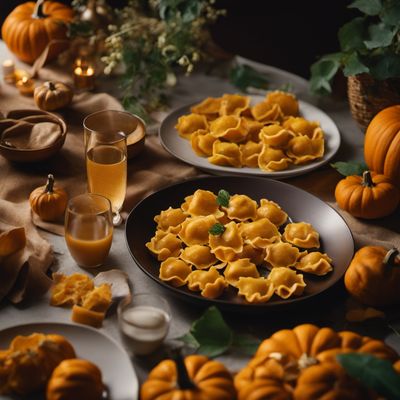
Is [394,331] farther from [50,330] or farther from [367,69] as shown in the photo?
[367,69]

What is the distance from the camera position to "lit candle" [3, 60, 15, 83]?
115 inches

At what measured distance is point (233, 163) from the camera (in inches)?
93.6

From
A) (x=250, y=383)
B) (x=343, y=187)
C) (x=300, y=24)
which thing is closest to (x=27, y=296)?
(x=250, y=383)

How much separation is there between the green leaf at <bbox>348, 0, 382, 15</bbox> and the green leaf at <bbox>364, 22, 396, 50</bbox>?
Answer: 2.4 inches

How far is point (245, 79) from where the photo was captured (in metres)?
2.92

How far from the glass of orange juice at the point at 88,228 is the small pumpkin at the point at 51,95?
87cm

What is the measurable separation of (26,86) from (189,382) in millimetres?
1804

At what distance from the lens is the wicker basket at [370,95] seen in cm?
250

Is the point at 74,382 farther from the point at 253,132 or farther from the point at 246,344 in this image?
the point at 253,132

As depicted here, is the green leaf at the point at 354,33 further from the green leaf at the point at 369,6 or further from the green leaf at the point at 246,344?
the green leaf at the point at 246,344

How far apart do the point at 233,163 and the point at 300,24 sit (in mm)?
2324

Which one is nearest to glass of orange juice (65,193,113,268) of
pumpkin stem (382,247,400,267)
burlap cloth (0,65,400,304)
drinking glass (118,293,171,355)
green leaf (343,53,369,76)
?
burlap cloth (0,65,400,304)

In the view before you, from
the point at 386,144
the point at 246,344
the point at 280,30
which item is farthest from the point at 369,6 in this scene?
the point at 280,30

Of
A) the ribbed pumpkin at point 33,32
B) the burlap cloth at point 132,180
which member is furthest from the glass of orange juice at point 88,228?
the ribbed pumpkin at point 33,32
